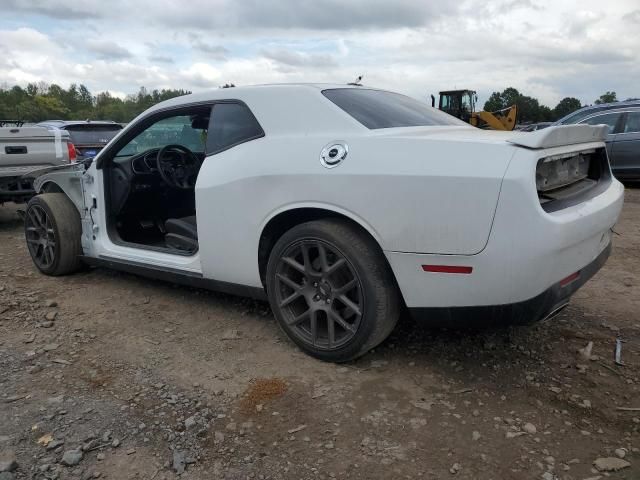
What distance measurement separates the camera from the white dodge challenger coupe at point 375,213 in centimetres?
246

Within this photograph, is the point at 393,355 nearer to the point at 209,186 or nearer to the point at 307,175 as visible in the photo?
the point at 307,175

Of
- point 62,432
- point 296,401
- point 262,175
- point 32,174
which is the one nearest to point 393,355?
point 296,401

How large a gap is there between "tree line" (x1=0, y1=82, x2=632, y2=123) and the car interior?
47.8 metres

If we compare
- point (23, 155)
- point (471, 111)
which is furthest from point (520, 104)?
point (23, 155)

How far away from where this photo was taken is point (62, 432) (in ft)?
8.27

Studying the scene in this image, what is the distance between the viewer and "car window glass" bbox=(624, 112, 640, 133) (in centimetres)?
953

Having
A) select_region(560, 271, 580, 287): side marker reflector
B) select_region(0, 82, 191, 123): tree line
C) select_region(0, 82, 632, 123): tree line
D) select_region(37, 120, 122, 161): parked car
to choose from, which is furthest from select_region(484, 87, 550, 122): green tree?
select_region(560, 271, 580, 287): side marker reflector

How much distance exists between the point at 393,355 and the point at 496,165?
1305 mm

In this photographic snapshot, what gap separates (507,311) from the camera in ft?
8.36

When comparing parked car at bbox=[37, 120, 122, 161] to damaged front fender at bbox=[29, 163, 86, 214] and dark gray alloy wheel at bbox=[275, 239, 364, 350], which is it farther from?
dark gray alloy wheel at bbox=[275, 239, 364, 350]

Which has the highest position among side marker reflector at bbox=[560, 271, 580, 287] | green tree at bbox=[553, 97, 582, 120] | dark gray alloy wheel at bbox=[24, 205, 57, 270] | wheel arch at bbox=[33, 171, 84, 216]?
green tree at bbox=[553, 97, 582, 120]

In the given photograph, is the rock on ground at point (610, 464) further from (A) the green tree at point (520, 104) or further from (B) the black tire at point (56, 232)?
(A) the green tree at point (520, 104)

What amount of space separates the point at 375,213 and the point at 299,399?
998 mm

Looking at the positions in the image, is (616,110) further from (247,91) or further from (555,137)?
(247,91)
